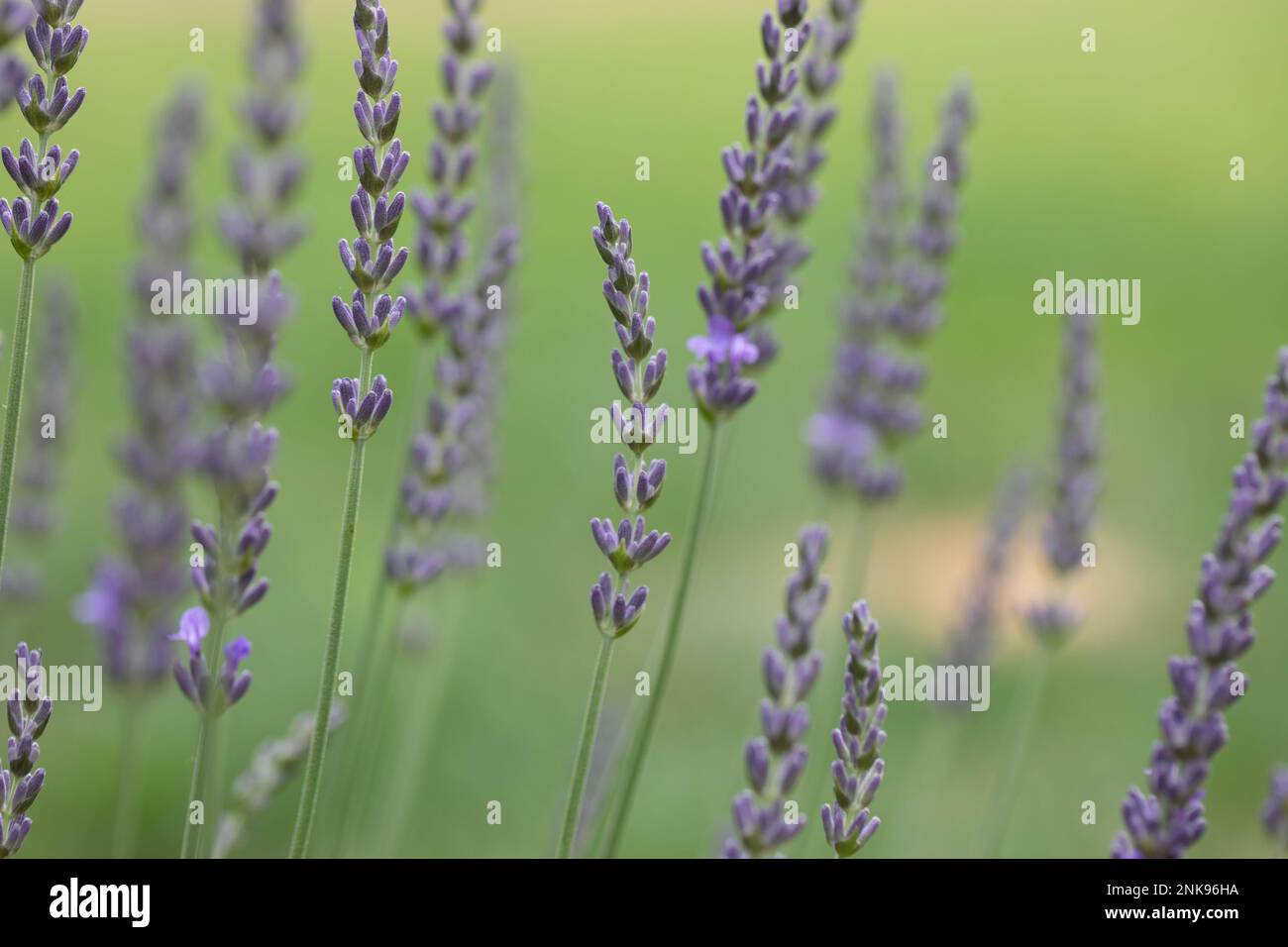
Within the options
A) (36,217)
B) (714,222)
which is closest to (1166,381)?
(714,222)

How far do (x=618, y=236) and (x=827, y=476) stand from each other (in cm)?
131

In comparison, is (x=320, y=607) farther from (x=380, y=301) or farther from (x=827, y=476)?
(x=380, y=301)

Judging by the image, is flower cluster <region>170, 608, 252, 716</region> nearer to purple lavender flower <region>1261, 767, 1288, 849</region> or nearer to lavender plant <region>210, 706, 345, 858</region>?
lavender plant <region>210, 706, 345, 858</region>

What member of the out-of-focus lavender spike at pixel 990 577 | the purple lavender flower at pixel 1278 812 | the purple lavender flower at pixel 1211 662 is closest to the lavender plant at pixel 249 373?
the purple lavender flower at pixel 1211 662

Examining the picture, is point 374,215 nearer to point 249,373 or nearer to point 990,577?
point 249,373

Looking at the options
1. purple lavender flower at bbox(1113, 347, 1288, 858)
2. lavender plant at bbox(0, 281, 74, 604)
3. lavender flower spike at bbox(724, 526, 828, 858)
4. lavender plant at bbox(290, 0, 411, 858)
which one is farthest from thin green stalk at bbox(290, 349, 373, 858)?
lavender plant at bbox(0, 281, 74, 604)

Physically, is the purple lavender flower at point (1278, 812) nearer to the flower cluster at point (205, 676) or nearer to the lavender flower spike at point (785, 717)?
the lavender flower spike at point (785, 717)

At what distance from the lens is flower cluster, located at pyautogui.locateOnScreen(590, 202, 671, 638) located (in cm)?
129

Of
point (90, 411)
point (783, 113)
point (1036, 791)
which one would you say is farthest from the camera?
point (90, 411)

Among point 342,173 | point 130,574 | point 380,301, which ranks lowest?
point 130,574

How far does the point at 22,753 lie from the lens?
120 cm

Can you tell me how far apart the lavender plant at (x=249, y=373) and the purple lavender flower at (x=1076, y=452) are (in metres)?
1.49

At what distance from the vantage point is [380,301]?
50.0 inches
